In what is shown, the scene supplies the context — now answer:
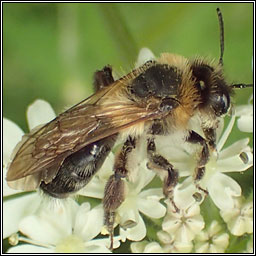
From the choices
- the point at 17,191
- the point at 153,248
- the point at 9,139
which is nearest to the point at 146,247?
the point at 153,248

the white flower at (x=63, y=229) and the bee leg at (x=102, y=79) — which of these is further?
the bee leg at (x=102, y=79)

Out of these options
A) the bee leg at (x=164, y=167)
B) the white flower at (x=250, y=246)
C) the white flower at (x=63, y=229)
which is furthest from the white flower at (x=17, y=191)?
the white flower at (x=250, y=246)

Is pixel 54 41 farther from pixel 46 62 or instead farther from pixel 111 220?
pixel 111 220

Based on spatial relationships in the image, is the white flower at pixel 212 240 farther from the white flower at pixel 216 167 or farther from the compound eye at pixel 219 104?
the compound eye at pixel 219 104

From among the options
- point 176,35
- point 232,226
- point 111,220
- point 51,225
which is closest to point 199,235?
point 232,226

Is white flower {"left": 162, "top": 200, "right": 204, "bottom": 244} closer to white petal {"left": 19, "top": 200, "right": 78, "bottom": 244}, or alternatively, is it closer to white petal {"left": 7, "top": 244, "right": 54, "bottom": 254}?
white petal {"left": 19, "top": 200, "right": 78, "bottom": 244}

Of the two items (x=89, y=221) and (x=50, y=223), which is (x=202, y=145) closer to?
(x=89, y=221)

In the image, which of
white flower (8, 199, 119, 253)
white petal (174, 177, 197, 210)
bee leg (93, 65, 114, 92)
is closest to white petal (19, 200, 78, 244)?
white flower (8, 199, 119, 253)
